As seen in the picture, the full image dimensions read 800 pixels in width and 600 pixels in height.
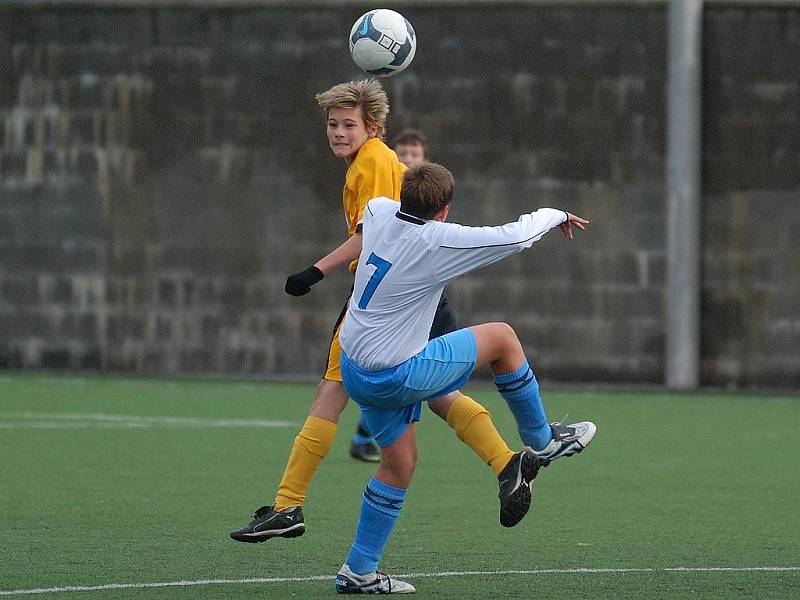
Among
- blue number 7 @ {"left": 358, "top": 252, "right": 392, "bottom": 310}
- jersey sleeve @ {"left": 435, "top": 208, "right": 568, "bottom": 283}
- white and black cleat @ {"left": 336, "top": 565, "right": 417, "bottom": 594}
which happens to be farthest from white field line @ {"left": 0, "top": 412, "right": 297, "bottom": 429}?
jersey sleeve @ {"left": 435, "top": 208, "right": 568, "bottom": 283}

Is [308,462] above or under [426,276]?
under

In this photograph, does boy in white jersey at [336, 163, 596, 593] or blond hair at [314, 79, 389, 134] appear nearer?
boy in white jersey at [336, 163, 596, 593]

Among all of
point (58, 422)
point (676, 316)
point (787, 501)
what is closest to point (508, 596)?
point (787, 501)

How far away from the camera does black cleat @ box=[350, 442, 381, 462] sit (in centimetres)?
1047

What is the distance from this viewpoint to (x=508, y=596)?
6020mm

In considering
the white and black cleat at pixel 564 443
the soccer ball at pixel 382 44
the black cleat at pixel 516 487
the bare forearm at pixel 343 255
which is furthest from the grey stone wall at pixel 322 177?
the black cleat at pixel 516 487

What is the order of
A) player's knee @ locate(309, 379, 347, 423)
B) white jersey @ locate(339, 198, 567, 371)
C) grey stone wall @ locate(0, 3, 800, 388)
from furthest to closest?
1. grey stone wall @ locate(0, 3, 800, 388)
2. player's knee @ locate(309, 379, 347, 423)
3. white jersey @ locate(339, 198, 567, 371)

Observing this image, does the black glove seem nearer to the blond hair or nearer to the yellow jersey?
the yellow jersey

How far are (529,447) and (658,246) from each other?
921cm

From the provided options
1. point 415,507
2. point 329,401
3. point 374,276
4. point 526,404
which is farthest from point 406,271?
point 415,507

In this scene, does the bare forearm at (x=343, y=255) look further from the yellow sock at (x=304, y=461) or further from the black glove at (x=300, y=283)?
the yellow sock at (x=304, y=461)

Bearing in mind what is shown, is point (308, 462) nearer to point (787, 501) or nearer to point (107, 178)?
point (787, 501)

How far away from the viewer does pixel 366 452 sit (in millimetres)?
10492

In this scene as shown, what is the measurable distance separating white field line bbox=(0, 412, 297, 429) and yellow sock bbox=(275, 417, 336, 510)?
18.0 feet
